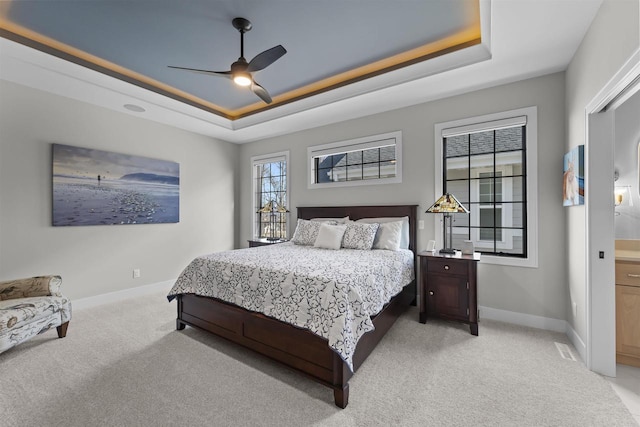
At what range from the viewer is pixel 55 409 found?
5.86ft

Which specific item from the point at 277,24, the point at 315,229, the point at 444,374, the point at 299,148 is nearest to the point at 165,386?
the point at 444,374

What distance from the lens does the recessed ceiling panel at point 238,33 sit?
229 centimetres

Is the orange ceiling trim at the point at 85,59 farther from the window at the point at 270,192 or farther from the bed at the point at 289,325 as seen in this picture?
the bed at the point at 289,325

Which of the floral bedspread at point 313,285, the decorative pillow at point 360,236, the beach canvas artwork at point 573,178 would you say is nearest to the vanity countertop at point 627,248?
the beach canvas artwork at point 573,178

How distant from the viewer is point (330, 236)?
11.7ft

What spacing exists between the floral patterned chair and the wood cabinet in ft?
16.5

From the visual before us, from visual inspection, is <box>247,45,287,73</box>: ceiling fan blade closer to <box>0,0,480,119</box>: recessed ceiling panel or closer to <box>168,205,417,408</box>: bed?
<box>0,0,480,119</box>: recessed ceiling panel

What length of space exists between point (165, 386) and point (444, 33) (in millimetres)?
3898

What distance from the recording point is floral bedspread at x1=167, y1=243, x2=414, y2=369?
1892 mm

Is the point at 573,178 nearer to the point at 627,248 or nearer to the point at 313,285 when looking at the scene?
the point at 627,248

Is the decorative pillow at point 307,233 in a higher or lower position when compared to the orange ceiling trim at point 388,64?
lower

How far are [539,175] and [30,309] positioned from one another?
5211 millimetres

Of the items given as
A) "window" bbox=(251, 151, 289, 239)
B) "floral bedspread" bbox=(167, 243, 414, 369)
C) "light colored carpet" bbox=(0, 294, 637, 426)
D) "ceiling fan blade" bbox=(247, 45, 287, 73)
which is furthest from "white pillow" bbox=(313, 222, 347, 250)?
"ceiling fan blade" bbox=(247, 45, 287, 73)

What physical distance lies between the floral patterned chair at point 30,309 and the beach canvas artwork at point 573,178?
4.94 metres
